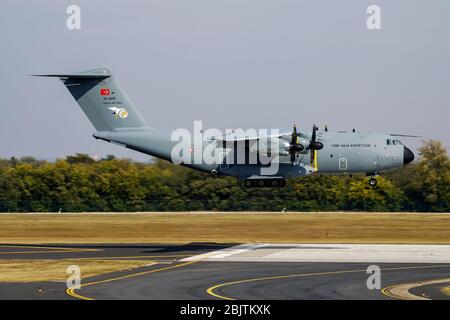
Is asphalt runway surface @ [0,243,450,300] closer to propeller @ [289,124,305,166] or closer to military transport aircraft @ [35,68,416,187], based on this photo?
military transport aircraft @ [35,68,416,187]

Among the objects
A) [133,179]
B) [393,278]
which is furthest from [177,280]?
[133,179]

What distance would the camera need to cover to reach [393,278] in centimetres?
4100

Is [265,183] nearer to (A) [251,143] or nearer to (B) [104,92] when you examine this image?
(A) [251,143]

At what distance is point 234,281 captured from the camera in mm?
39938

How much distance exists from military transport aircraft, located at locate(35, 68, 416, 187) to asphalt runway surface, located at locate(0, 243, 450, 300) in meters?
7.39

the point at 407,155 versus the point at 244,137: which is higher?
the point at 244,137

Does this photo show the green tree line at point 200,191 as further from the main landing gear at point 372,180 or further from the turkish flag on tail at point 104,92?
the turkish flag on tail at point 104,92

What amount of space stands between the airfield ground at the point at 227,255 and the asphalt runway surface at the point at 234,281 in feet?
0.16

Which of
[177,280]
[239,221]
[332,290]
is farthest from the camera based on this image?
[239,221]

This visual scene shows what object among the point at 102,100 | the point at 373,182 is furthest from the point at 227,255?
the point at 102,100

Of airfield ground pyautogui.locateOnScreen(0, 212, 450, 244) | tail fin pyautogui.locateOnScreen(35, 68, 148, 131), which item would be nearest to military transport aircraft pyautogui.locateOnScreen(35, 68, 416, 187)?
tail fin pyautogui.locateOnScreen(35, 68, 148, 131)

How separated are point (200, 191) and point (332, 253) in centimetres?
4795
